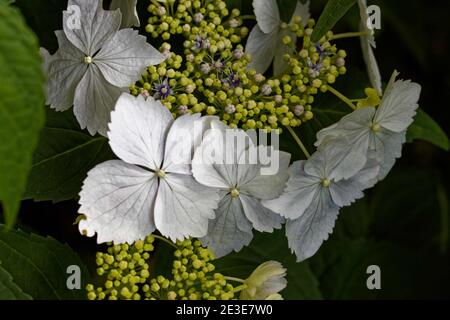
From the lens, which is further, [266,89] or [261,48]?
[261,48]

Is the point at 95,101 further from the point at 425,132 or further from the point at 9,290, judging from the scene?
the point at 425,132

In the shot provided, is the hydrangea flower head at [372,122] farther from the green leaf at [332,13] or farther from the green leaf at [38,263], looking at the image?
the green leaf at [38,263]

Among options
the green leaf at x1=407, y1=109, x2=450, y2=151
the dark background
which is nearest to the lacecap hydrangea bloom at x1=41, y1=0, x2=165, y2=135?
the green leaf at x1=407, y1=109, x2=450, y2=151

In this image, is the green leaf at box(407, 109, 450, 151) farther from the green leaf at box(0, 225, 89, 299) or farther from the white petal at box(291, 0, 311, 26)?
the green leaf at box(0, 225, 89, 299)

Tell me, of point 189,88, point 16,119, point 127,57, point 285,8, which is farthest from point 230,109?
point 16,119

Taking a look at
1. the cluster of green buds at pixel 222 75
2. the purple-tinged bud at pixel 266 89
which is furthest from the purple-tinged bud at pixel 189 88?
the purple-tinged bud at pixel 266 89

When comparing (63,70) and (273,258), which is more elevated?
(63,70)
